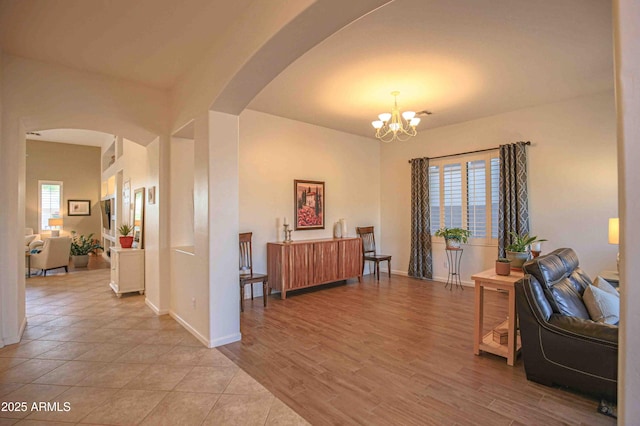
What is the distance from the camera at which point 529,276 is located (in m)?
2.54

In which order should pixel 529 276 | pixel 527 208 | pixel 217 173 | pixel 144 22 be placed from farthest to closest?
pixel 527 208, pixel 217 173, pixel 144 22, pixel 529 276

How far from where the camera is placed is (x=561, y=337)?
2.32m

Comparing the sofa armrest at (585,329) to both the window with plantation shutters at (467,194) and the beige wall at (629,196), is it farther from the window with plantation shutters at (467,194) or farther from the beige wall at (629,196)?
the window with plantation shutters at (467,194)

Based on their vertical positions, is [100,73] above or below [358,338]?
above

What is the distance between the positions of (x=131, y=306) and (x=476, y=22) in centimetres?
534

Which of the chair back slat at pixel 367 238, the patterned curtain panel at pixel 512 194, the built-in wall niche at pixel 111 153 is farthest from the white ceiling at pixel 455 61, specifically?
the built-in wall niche at pixel 111 153

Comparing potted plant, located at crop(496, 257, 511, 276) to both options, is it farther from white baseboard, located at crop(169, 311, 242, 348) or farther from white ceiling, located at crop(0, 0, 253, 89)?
white ceiling, located at crop(0, 0, 253, 89)

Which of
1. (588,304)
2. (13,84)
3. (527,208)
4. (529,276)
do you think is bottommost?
(588,304)

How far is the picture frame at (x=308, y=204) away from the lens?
5.78 meters

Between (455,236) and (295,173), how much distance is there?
120 inches

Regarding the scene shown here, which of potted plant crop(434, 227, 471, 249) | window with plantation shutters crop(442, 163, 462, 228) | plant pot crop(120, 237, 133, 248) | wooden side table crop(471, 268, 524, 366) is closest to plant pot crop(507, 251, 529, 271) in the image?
wooden side table crop(471, 268, 524, 366)

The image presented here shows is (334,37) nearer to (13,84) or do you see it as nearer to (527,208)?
(13,84)

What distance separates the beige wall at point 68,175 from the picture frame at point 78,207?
0.32 feet

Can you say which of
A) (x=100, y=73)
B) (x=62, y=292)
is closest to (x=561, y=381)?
(x=100, y=73)
